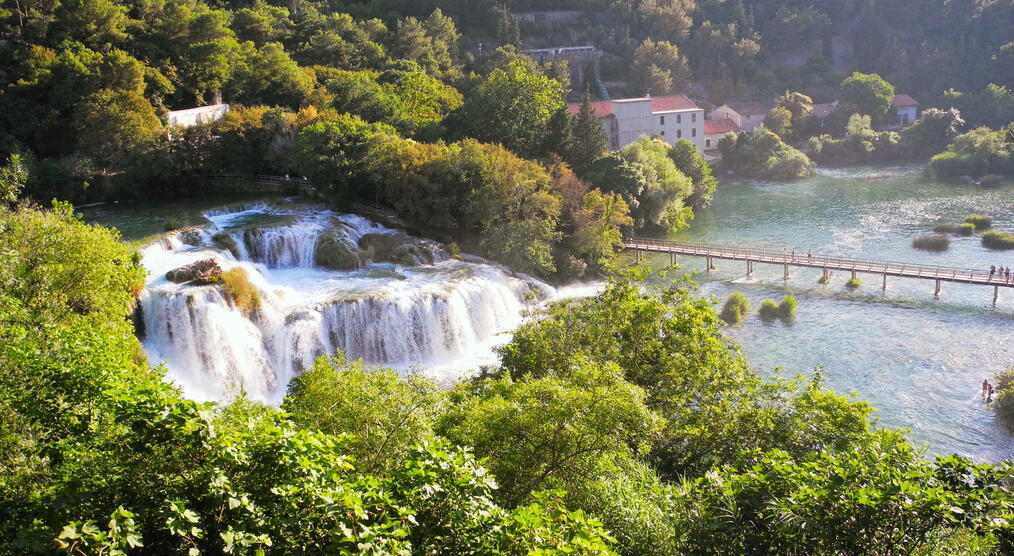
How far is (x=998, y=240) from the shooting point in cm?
4019

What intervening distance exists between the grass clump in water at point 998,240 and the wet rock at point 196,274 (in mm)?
43718

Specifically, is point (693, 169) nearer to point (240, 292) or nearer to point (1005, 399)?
point (1005, 399)

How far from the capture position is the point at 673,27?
3605 inches

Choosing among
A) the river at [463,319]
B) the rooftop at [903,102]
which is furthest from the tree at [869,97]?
the river at [463,319]

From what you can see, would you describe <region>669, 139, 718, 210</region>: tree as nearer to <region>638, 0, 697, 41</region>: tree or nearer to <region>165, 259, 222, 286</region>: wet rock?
<region>165, 259, 222, 286</region>: wet rock

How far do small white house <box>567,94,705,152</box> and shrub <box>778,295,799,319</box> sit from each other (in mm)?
31648

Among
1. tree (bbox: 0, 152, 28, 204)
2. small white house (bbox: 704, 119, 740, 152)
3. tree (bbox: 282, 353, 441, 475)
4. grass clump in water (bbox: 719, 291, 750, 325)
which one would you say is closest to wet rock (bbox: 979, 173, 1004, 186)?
small white house (bbox: 704, 119, 740, 152)

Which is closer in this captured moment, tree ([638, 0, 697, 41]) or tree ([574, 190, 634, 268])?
tree ([574, 190, 634, 268])

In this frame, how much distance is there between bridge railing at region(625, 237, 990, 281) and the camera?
1347 inches

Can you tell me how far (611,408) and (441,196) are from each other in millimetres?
24759

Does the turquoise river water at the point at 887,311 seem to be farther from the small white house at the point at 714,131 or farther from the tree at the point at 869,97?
the tree at the point at 869,97

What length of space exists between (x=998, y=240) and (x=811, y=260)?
13572mm

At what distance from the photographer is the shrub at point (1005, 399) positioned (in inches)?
870

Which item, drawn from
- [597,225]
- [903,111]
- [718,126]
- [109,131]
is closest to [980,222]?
[597,225]
